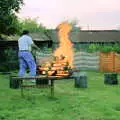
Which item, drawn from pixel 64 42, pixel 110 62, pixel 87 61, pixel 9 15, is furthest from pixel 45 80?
pixel 87 61

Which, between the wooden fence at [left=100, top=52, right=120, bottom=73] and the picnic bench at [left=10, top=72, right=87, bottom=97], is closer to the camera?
the picnic bench at [left=10, top=72, right=87, bottom=97]

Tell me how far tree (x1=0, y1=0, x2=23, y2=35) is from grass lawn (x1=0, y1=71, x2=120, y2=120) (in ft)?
47.5

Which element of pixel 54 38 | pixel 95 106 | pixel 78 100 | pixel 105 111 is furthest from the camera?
pixel 54 38

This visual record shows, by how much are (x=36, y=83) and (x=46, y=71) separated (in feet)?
1.70

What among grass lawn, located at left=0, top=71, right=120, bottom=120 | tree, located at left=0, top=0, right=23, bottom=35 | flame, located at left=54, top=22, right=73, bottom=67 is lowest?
grass lawn, located at left=0, top=71, right=120, bottom=120

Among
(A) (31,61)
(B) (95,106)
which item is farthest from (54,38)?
(B) (95,106)

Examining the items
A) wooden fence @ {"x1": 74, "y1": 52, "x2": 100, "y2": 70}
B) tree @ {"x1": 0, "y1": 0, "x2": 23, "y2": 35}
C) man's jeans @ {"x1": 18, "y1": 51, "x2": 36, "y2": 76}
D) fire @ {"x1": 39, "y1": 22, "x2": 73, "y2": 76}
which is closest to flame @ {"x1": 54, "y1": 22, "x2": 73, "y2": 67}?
fire @ {"x1": 39, "y1": 22, "x2": 73, "y2": 76}

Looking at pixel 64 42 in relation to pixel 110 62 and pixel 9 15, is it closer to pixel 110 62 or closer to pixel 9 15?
pixel 9 15

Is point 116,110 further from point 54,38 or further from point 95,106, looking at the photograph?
point 54,38

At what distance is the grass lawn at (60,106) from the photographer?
1170 cm

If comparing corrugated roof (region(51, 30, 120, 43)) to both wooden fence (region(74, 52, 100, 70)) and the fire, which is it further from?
the fire

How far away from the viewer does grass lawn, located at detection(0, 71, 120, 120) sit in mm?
11695

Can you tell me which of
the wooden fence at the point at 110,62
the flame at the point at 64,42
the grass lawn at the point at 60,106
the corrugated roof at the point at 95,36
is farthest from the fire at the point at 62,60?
the corrugated roof at the point at 95,36

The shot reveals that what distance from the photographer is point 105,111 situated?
1245cm
